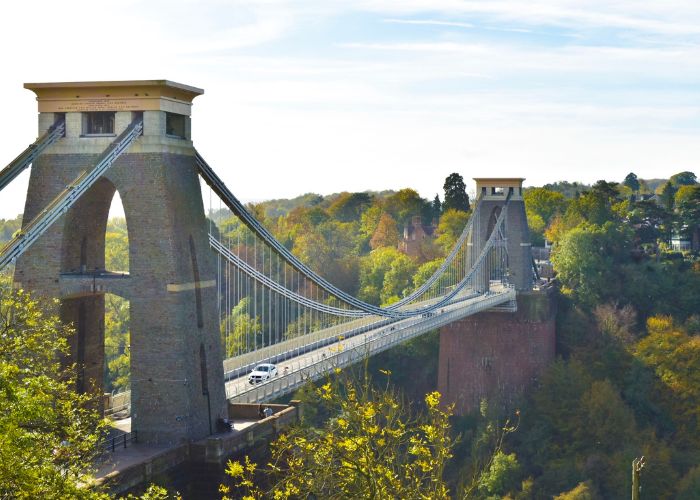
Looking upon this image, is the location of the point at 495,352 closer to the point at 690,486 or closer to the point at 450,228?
the point at 690,486

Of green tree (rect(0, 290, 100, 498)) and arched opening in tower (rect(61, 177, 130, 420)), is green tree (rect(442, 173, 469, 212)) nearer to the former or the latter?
arched opening in tower (rect(61, 177, 130, 420))

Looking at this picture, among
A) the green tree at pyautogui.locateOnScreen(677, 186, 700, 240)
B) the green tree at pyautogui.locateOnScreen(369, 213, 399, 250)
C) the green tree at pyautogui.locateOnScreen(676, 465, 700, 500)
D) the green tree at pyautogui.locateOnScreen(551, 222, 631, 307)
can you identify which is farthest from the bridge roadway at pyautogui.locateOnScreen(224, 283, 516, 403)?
the green tree at pyautogui.locateOnScreen(369, 213, 399, 250)

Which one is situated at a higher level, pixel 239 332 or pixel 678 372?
pixel 239 332

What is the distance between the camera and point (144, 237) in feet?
65.5

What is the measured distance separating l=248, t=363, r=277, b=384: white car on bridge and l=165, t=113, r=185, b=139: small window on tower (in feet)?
26.0

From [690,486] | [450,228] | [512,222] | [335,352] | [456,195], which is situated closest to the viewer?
[335,352]

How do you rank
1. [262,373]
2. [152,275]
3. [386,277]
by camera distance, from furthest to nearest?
[386,277] → [262,373] → [152,275]

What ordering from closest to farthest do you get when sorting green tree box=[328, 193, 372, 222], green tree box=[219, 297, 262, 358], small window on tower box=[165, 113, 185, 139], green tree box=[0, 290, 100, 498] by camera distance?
green tree box=[0, 290, 100, 498], small window on tower box=[165, 113, 185, 139], green tree box=[219, 297, 262, 358], green tree box=[328, 193, 372, 222]

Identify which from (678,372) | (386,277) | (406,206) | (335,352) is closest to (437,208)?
(406,206)

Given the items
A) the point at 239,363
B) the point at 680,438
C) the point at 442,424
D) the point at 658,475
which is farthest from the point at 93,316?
the point at 680,438

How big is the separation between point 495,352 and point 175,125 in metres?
31.2

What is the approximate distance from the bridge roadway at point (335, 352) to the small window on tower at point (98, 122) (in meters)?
5.67

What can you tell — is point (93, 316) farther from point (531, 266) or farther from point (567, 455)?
point (531, 266)

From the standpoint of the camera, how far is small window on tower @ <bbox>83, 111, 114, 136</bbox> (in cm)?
1995
